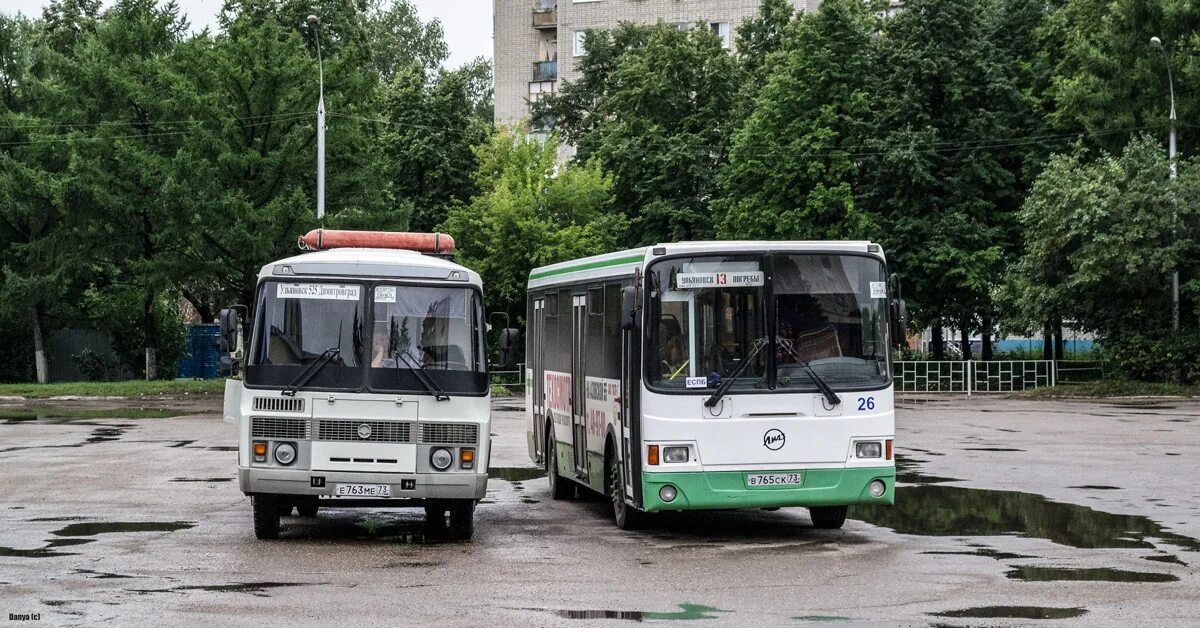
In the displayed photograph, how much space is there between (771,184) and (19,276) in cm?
2765

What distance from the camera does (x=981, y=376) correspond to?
55.2 m

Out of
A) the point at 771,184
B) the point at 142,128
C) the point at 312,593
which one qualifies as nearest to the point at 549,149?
the point at 771,184

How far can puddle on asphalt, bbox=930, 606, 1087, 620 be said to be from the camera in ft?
33.7

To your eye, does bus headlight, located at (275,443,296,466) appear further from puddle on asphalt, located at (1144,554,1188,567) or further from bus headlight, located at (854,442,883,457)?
puddle on asphalt, located at (1144,554,1188,567)

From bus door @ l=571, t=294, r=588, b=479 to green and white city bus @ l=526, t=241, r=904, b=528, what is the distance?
7.87 ft

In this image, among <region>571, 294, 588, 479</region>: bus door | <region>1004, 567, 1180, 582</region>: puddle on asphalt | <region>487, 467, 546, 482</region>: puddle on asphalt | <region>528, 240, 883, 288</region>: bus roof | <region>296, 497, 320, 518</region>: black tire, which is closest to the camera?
<region>1004, 567, 1180, 582</region>: puddle on asphalt

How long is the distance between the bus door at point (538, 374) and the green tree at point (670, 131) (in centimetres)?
4432

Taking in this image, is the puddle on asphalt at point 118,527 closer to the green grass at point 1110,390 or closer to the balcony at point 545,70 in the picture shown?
the green grass at point 1110,390

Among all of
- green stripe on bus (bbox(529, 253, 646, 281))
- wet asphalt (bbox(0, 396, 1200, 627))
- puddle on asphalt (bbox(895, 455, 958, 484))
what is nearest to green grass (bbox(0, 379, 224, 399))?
wet asphalt (bbox(0, 396, 1200, 627))

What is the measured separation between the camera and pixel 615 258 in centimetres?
1667

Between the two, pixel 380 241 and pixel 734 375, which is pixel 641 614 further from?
pixel 380 241

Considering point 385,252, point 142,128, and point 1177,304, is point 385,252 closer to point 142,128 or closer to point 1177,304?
point 1177,304

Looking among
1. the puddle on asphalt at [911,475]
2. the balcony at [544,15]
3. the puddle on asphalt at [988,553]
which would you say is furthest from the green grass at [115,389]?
the puddle on asphalt at [988,553]

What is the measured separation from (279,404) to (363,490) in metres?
1.06
